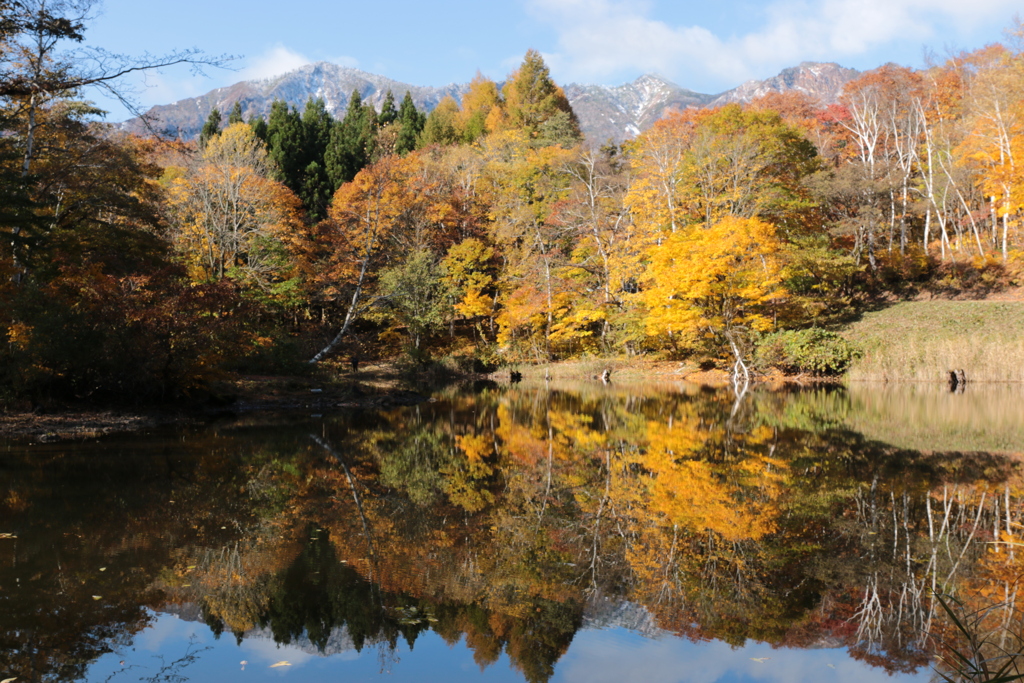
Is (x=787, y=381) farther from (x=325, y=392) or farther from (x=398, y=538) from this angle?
(x=398, y=538)

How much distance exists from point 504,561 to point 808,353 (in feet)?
72.6

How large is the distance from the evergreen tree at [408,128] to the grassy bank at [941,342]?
30.6 m

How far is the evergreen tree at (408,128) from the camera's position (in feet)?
156

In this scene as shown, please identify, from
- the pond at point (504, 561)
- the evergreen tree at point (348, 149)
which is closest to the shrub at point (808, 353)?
the pond at point (504, 561)

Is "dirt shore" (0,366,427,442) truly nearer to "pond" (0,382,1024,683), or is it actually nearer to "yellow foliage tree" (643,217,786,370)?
"pond" (0,382,1024,683)

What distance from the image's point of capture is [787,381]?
2459cm

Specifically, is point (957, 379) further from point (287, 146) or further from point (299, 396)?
point (287, 146)

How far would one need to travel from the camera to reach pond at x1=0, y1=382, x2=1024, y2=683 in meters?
3.88

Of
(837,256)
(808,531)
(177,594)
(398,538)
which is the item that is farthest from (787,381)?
(177,594)

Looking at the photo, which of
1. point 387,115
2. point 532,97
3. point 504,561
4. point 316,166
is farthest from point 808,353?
point 387,115

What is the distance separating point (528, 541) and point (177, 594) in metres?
2.66

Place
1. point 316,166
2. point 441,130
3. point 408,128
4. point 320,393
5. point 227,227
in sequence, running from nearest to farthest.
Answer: point 320,393 < point 227,227 < point 316,166 < point 441,130 < point 408,128

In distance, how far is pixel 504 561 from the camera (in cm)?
532

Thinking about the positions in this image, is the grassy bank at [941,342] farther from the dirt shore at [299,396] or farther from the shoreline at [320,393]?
the dirt shore at [299,396]
